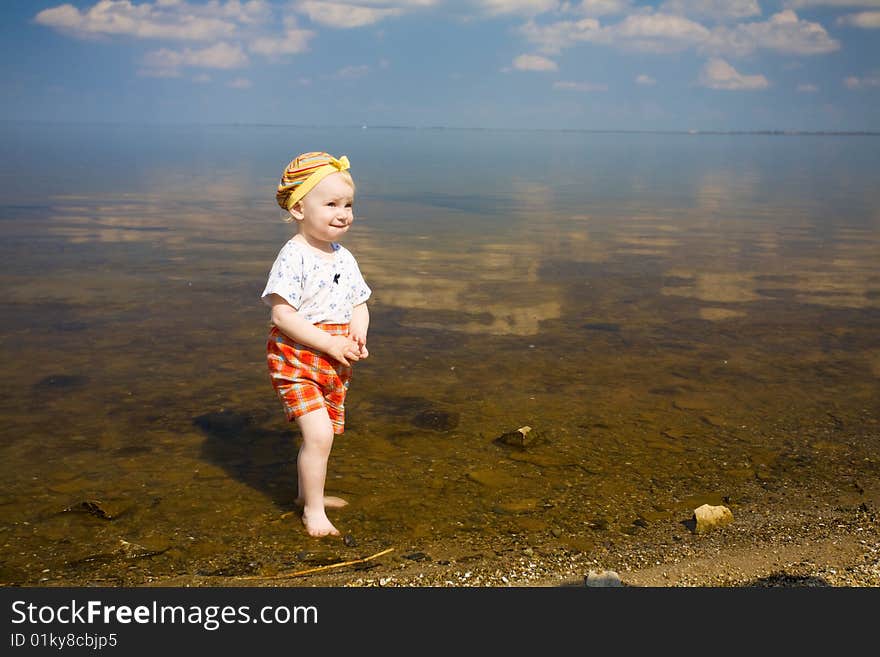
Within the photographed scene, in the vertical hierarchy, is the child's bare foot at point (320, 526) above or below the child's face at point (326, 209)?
below

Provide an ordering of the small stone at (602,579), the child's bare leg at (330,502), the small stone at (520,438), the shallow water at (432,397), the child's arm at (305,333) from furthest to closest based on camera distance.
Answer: the small stone at (520,438) < the child's bare leg at (330,502) < the shallow water at (432,397) < the child's arm at (305,333) < the small stone at (602,579)

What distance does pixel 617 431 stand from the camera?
5.04 metres

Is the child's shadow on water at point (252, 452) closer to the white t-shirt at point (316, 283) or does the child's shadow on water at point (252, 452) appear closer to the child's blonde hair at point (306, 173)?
the white t-shirt at point (316, 283)

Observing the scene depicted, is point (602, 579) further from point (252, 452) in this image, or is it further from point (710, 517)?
point (252, 452)

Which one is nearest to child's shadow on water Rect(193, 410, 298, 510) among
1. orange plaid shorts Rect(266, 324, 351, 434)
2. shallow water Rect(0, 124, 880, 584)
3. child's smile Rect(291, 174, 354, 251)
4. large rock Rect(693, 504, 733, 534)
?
shallow water Rect(0, 124, 880, 584)

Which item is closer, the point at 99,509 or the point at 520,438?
the point at 99,509

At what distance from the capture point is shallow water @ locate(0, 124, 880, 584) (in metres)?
3.87

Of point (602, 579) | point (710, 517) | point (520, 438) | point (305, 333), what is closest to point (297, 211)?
point (305, 333)

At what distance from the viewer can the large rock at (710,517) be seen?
12.4ft

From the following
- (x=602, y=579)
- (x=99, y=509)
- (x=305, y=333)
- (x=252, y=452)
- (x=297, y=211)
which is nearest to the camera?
(x=602, y=579)

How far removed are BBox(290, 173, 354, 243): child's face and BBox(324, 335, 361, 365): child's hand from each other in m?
0.47

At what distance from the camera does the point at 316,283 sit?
147 inches

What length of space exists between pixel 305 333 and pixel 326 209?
56 centimetres

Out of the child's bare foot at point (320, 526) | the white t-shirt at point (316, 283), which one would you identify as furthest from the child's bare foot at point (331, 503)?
the white t-shirt at point (316, 283)
